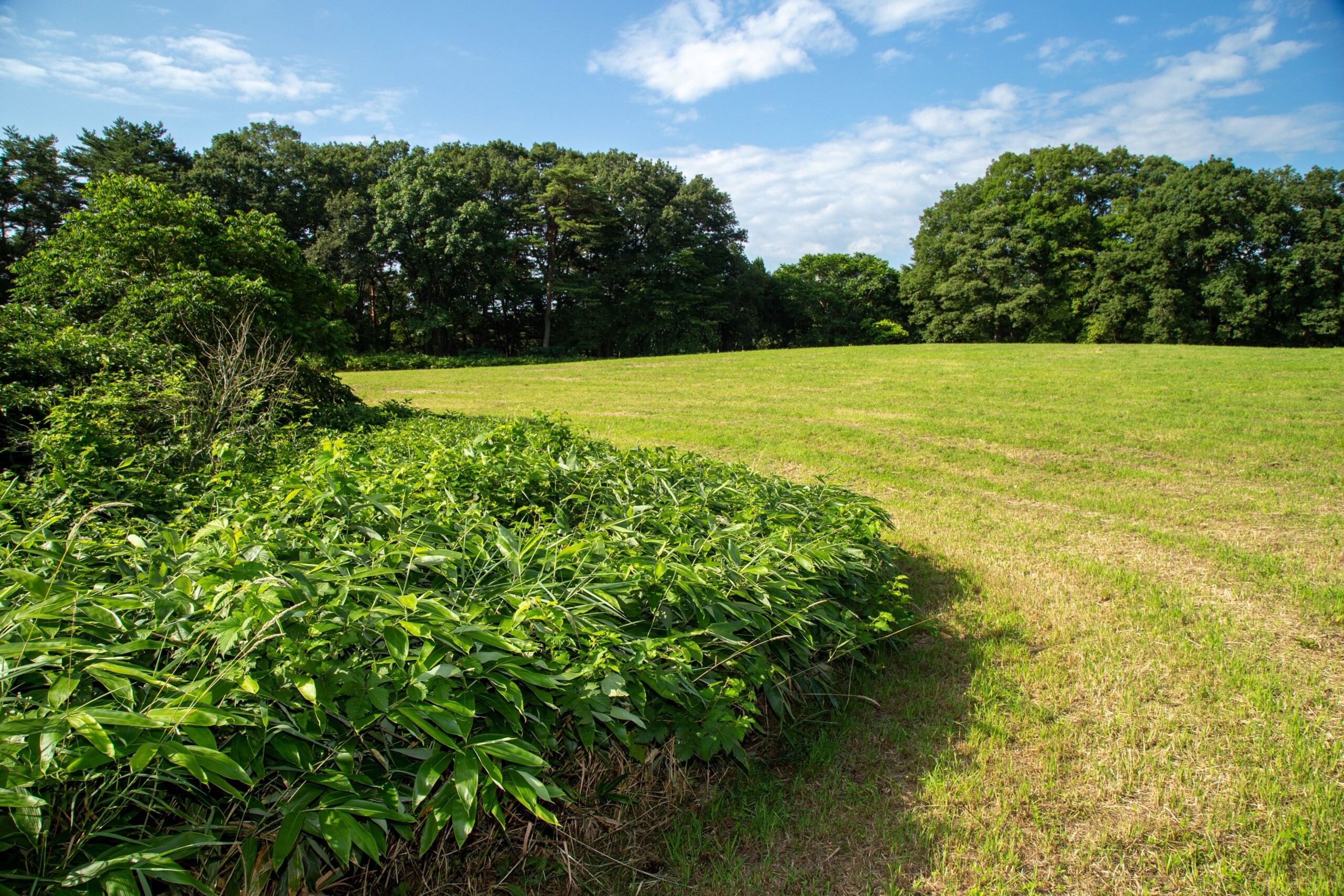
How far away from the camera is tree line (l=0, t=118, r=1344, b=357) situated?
29.8 m

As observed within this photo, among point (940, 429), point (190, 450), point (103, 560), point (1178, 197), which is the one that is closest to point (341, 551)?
point (103, 560)

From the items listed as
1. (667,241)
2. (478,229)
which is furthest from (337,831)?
(667,241)

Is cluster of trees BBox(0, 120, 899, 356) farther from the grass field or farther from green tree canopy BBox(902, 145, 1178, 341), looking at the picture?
the grass field

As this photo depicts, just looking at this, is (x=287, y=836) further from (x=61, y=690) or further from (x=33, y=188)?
(x=33, y=188)

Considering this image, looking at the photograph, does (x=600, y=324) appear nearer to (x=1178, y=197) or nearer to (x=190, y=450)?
(x=1178, y=197)

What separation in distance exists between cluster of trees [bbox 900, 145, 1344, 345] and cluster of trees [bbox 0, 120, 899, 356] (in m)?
6.63

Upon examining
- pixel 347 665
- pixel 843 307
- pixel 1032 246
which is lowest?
pixel 347 665

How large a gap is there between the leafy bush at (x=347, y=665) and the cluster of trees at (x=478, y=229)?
3023 cm

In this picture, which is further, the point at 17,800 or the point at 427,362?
the point at 427,362

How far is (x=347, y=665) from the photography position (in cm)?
162

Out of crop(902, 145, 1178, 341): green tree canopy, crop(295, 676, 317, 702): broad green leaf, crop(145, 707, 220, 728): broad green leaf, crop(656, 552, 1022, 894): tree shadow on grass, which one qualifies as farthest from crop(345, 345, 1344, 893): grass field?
crop(902, 145, 1178, 341): green tree canopy

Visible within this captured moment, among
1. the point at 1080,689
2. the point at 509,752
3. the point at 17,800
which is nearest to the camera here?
the point at 17,800

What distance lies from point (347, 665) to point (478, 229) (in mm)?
32559

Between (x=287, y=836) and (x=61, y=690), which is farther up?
(x=61, y=690)
